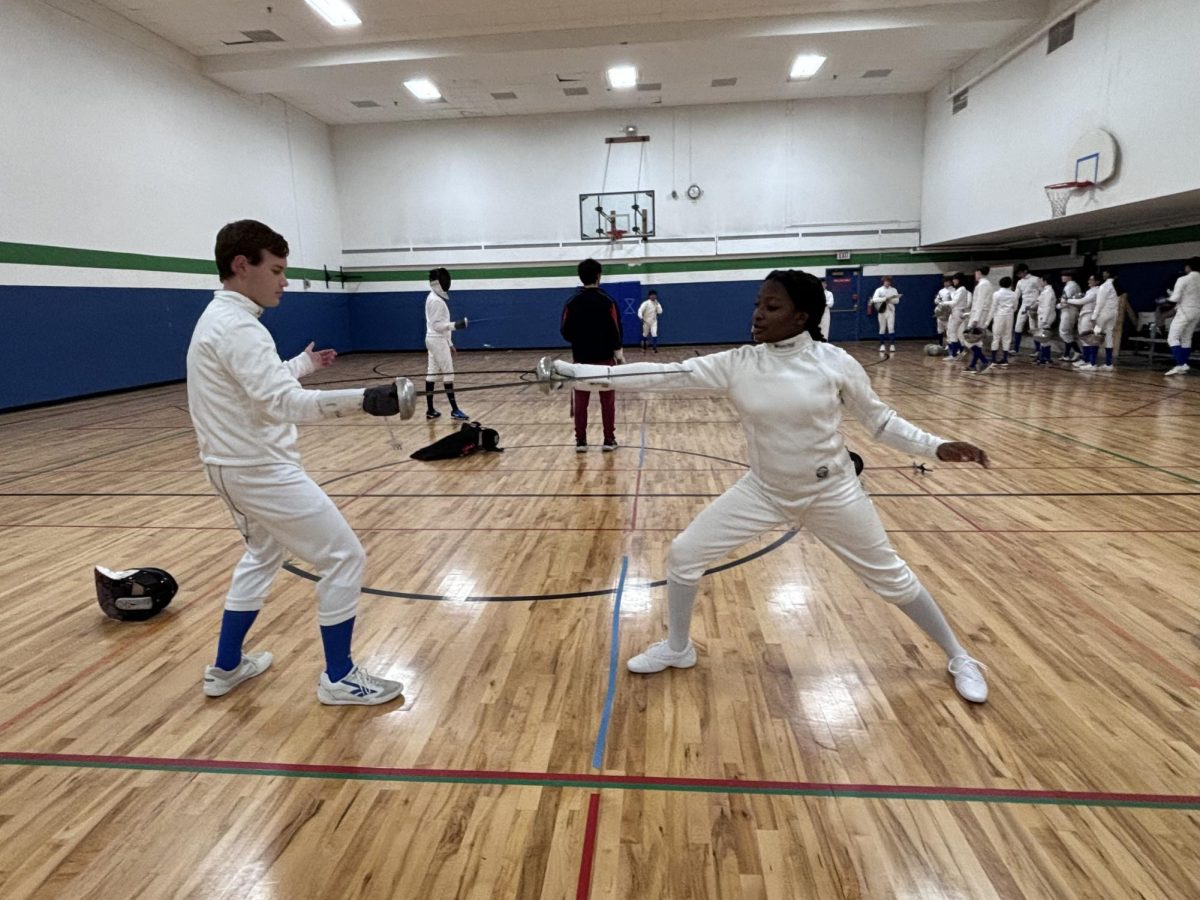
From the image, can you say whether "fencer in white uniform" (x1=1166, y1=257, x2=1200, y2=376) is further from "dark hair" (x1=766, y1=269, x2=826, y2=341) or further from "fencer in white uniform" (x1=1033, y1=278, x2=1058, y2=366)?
"dark hair" (x1=766, y1=269, x2=826, y2=341)

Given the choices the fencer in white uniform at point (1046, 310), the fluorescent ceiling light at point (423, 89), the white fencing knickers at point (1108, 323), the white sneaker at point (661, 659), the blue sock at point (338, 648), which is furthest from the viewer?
the fluorescent ceiling light at point (423, 89)

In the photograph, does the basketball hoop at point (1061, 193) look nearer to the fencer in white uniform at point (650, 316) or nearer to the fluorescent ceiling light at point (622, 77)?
the fluorescent ceiling light at point (622, 77)

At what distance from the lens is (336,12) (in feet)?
40.6

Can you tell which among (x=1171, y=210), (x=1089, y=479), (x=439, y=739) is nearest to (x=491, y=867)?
(x=439, y=739)

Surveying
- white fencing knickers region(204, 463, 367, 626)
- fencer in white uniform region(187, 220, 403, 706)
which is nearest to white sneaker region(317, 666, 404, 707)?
fencer in white uniform region(187, 220, 403, 706)

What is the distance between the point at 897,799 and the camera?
2145mm

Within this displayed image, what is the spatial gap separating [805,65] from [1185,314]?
9.09 m

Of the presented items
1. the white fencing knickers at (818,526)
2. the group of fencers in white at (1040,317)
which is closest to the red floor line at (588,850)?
the white fencing knickers at (818,526)

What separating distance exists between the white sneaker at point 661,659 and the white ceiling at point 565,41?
41.9 feet

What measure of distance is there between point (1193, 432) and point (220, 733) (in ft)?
29.2

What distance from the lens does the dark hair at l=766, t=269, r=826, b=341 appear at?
7.95 ft

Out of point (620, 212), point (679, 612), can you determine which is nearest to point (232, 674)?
point (679, 612)

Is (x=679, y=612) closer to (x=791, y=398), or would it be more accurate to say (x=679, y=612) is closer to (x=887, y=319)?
(x=791, y=398)

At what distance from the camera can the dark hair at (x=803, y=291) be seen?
2.42m
